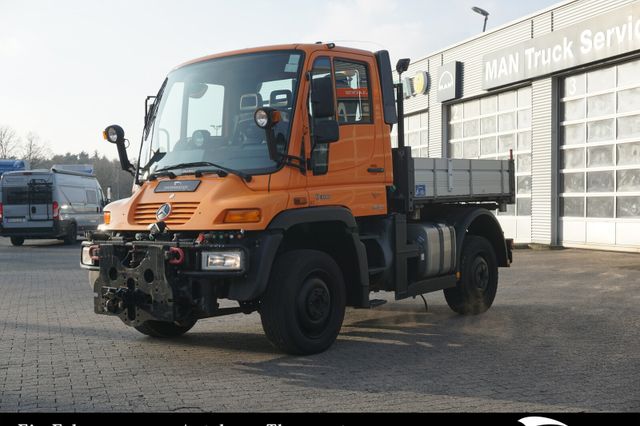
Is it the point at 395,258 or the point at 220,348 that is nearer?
the point at 220,348

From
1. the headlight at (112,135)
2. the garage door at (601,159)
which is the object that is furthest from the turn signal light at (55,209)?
the headlight at (112,135)

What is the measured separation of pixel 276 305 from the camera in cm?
678

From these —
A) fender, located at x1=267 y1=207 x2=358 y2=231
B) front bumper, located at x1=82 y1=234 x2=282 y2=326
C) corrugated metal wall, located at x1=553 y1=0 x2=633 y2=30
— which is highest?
corrugated metal wall, located at x1=553 y1=0 x2=633 y2=30

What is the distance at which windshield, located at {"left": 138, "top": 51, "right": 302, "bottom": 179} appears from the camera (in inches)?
279

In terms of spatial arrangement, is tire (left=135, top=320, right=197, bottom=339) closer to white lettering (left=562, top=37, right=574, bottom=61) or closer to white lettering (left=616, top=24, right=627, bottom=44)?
white lettering (left=616, top=24, right=627, bottom=44)

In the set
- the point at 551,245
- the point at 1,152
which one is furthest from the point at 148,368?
the point at 1,152

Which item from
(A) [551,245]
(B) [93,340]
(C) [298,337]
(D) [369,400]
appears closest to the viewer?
(D) [369,400]

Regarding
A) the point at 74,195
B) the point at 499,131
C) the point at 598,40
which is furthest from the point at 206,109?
the point at 74,195

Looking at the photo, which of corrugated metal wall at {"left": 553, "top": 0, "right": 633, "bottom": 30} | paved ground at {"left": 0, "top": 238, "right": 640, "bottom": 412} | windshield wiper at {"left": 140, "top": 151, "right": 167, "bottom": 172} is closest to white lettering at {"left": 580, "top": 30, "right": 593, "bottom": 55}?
corrugated metal wall at {"left": 553, "top": 0, "right": 633, "bottom": 30}

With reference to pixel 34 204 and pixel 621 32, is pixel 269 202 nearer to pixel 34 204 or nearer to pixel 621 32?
pixel 621 32

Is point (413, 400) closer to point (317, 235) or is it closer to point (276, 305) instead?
point (276, 305)

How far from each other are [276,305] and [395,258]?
1.93 m

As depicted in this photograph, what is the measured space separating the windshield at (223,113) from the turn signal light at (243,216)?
49 cm

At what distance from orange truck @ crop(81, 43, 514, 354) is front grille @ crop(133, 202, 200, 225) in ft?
0.05
